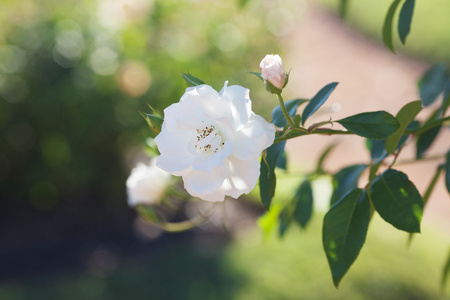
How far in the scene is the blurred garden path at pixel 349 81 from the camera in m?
3.86

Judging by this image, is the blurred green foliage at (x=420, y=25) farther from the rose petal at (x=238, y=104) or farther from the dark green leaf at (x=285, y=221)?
the rose petal at (x=238, y=104)

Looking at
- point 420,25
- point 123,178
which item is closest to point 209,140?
point 123,178

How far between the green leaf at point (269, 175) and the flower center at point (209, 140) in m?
0.05

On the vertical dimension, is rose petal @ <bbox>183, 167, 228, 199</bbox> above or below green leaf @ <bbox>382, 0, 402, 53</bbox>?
below

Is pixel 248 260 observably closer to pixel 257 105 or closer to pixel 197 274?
pixel 197 274

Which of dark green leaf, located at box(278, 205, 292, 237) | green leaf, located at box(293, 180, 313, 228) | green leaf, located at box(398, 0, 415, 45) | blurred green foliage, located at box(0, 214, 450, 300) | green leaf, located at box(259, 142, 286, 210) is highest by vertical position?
green leaf, located at box(398, 0, 415, 45)

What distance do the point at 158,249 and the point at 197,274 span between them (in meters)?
0.36

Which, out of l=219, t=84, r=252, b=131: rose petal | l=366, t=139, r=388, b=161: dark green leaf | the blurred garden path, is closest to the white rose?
l=219, t=84, r=252, b=131: rose petal

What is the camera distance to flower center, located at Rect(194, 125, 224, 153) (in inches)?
23.6

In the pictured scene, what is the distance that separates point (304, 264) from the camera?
2566mm

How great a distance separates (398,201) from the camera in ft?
2.06

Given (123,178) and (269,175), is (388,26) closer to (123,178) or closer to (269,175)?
(269,175)

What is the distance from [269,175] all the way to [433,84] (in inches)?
23.0

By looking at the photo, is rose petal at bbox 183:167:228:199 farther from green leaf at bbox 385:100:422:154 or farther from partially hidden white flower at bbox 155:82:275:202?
green leaf at bbox 385:100:422:154
